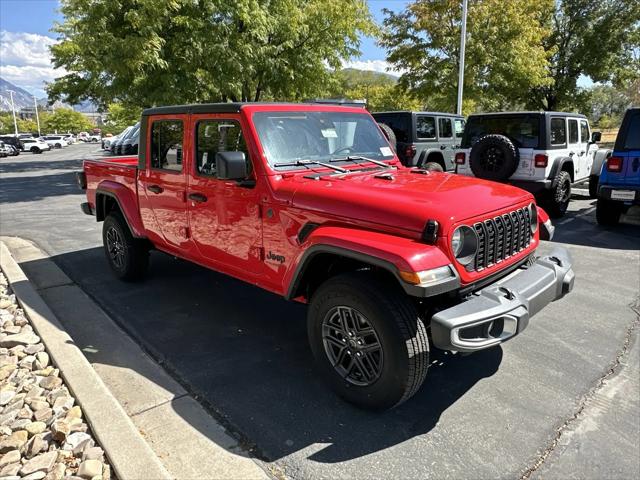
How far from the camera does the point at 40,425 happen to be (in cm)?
287

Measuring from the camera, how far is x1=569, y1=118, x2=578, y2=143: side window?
916 cm

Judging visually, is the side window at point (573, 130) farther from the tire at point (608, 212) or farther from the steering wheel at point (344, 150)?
the steering wheel at point (344, 150)

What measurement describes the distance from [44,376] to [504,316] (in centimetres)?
316

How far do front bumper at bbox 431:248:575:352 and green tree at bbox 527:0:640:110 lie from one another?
82.6 feet

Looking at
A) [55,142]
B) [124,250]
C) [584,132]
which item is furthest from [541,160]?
[55,142]

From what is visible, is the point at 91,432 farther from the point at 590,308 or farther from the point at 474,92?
the point at 474,92

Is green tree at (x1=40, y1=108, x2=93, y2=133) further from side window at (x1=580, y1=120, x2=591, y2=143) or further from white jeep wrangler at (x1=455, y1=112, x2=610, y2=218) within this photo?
side window at (x1=580, y1=120, x2=591, y2=143)

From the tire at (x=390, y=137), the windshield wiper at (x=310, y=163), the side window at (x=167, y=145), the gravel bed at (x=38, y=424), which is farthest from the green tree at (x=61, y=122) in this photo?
the windshield wiper at (x=310, y=163)

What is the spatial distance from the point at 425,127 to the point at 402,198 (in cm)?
920

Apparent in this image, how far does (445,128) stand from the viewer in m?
12.3

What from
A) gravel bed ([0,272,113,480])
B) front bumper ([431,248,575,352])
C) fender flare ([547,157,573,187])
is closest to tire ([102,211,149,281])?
gravel bed ([0,272,113,480])

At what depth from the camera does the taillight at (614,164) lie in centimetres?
754

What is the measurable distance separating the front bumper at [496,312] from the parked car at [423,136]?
7.74 meters

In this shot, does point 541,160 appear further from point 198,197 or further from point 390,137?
point 198,197
